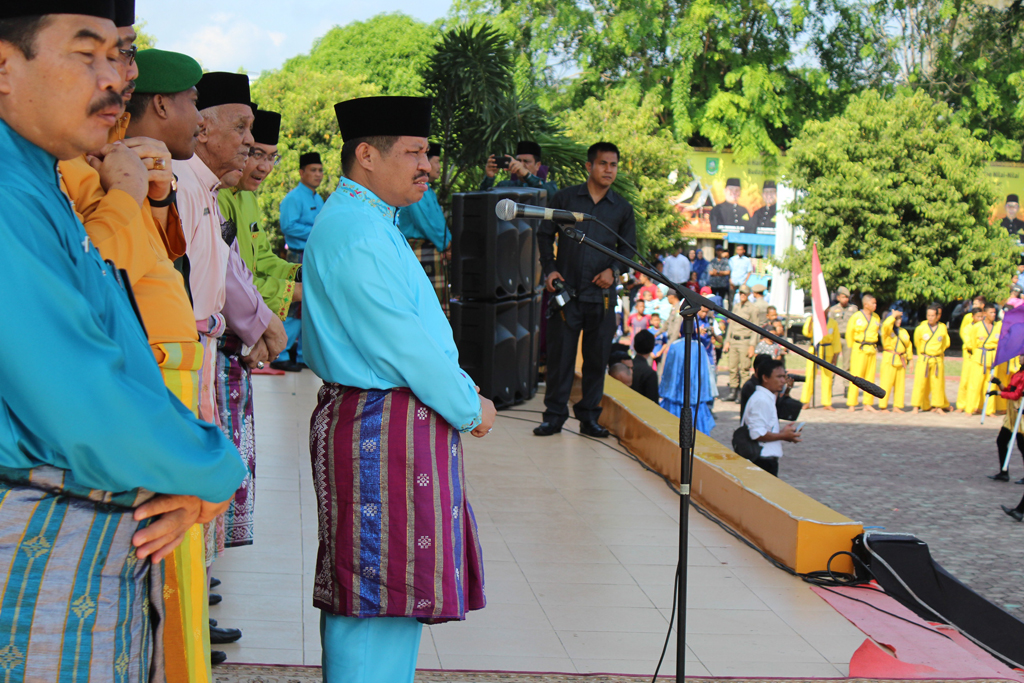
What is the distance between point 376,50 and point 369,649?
34.3 m

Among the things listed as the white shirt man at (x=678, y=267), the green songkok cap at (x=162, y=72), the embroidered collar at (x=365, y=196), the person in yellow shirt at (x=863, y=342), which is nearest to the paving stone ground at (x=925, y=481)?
the person in yellow shirt at (x=863, y=342)

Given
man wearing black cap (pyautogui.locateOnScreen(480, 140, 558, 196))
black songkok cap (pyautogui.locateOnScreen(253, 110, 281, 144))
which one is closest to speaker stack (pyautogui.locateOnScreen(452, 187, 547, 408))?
man wearing black cap (pyautogui.locateOnScreen(480, 140, 558, 196))

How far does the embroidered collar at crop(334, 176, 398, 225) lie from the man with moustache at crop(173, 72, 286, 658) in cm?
46

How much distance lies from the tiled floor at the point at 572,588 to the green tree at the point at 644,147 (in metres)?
17.8

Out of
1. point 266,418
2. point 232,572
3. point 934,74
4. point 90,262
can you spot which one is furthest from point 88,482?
point 934,74

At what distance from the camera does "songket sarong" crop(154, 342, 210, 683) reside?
1767 millimetres

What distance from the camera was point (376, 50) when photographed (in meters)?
34.8

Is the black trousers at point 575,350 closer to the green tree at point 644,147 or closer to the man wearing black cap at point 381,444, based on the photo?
the man wearing black cap at point 381,444

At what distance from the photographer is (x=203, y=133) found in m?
3.17

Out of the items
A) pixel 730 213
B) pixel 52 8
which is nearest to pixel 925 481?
pixel 52 8

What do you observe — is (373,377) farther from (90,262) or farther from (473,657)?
(473,657)

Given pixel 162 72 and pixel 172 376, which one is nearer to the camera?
pixel 172 376

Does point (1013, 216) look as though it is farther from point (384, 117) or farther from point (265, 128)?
point (384, 117)

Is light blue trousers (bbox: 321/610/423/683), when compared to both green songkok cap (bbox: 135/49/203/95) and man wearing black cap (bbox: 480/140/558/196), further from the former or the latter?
man wearing black cap (bbox: 480/140/558/196)
